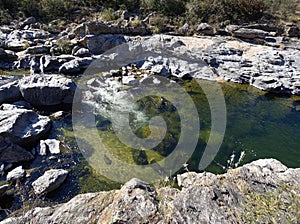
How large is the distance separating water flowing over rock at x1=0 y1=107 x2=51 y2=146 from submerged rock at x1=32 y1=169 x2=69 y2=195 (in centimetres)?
191

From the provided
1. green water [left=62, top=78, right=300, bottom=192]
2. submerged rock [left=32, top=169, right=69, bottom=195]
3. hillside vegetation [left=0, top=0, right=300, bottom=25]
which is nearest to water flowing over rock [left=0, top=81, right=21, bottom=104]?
green water [left=62, top=78, right=300, bottom=192]

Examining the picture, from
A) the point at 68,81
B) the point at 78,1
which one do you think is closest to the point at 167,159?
the point at 68,81

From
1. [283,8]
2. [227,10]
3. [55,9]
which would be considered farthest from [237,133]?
[55,9]

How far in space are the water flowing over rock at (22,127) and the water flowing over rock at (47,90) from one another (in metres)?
1.91

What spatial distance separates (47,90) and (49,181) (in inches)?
214

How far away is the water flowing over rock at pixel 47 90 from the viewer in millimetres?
11344

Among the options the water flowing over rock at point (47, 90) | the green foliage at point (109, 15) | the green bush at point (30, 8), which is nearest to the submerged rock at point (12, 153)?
the water flowing over rock at point (47, 90)

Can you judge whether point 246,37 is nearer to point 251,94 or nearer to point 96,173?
point 251,94

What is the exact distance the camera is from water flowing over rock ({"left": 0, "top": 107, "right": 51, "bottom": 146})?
845cm

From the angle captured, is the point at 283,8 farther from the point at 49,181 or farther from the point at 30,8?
the point at 49,181

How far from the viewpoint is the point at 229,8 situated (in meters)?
22.7

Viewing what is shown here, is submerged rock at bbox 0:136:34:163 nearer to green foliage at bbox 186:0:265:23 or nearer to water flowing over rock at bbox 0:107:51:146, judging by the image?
water flowing over rock at bbox 0:107:51:146

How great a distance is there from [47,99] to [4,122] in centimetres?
303

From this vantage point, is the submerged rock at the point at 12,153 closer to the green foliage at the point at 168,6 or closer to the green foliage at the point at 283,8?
the green foliage at the point at 168,6
